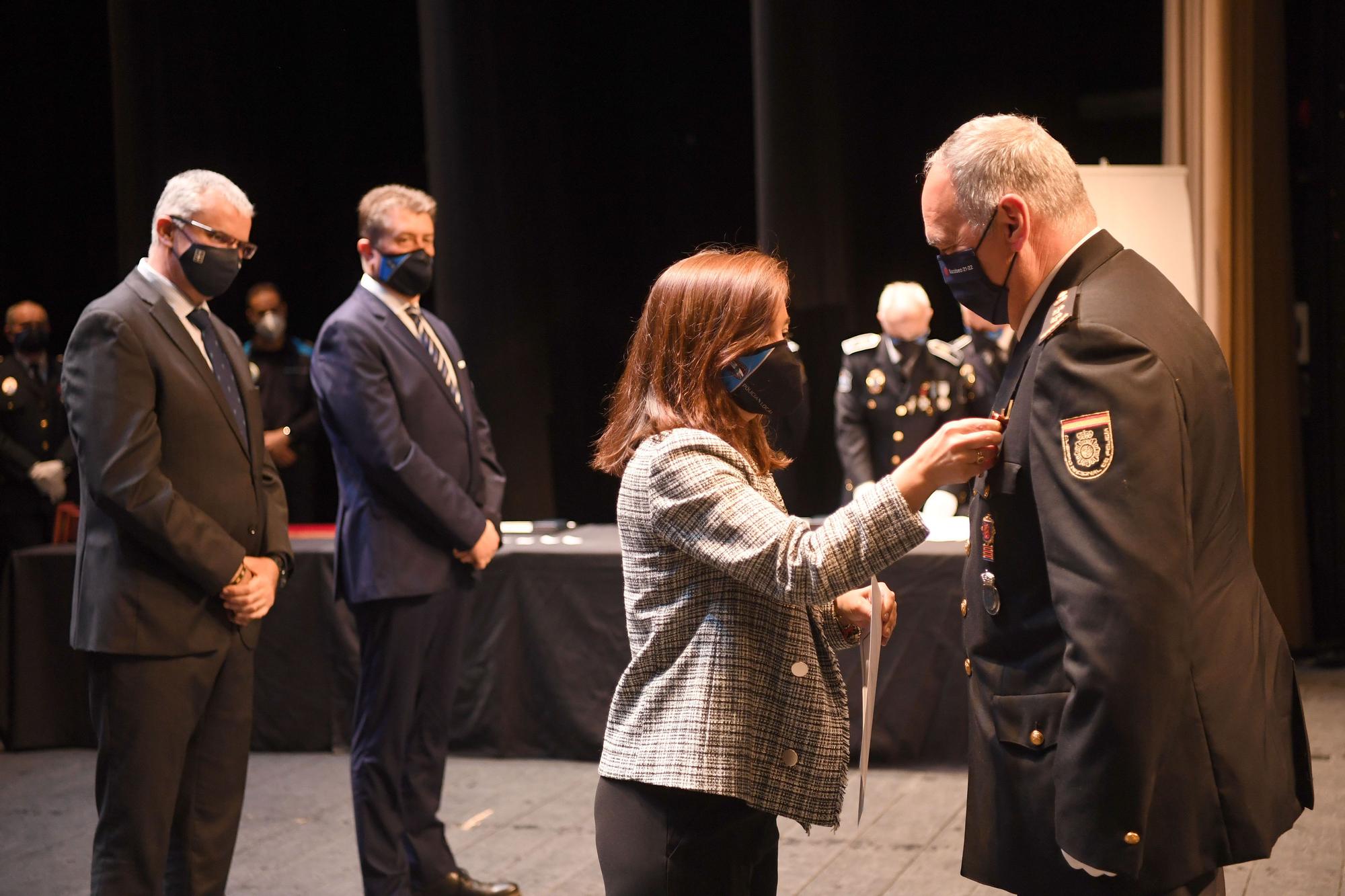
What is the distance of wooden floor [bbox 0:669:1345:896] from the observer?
315cm

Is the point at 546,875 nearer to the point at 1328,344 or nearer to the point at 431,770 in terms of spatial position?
the point at 431,770

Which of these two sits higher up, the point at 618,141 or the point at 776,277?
the point at 618,141

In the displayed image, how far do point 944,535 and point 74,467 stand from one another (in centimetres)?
420

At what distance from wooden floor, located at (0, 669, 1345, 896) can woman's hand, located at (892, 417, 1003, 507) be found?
6.22 ft

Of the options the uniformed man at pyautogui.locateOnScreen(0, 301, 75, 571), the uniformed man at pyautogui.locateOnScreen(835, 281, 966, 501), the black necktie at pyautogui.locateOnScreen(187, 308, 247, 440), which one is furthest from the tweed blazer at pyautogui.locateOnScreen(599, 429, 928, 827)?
the uniformed man at pyautogui.locateOnScreen(0, 301, 75, 571)

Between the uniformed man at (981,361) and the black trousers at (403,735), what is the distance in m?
2.80

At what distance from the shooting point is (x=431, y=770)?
10.0ft

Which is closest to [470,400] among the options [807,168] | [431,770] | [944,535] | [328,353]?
[328,353]

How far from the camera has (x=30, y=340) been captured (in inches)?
236

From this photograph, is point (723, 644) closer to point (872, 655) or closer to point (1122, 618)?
point (872, 655)

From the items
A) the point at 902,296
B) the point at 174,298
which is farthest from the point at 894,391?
the point at 174,298

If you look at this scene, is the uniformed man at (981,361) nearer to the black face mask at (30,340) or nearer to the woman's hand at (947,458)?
the woman's hand at (947,458)

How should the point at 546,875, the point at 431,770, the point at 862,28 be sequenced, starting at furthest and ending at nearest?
the point at 862,28, the point at 546,875, the point at 431,770

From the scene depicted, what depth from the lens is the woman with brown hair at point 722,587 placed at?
150 cm
